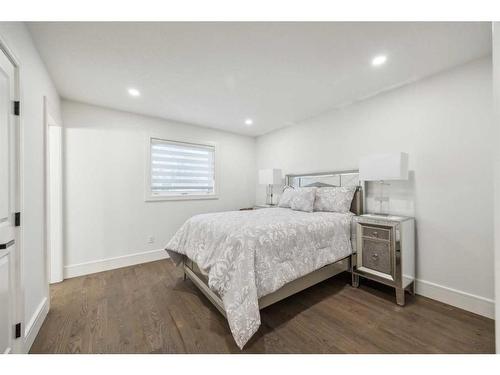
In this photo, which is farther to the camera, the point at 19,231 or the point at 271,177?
the point at 271,177

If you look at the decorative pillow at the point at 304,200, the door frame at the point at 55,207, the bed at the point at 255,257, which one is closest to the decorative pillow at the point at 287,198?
the decorative pillow at the point at 304,200

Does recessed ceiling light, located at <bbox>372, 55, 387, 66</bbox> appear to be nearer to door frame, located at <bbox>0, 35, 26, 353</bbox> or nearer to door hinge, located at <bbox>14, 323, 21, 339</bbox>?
door frame, located at <bbox>0, 35, 26, 353</bbox>

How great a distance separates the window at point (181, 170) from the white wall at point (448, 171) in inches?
113

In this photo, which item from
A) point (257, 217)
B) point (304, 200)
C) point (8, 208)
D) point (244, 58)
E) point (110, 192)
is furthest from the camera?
point (110, 192)

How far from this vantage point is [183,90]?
2592mm

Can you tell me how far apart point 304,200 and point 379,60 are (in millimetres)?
1826

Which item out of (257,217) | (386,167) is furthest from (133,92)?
(386,167)

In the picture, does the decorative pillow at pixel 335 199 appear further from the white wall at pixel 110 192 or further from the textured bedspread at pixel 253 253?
the white wall at pixel 110 192

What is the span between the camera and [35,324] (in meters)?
1.64

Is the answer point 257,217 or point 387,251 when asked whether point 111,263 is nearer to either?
point 257,217

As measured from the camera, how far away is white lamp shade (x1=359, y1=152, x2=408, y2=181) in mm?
2164

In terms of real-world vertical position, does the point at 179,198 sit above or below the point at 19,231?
above

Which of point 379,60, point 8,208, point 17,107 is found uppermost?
point 379,60

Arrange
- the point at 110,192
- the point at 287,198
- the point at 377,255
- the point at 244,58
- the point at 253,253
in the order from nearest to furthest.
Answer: the point at 253,253 < the point at 244,58 < the point at 377,255 < the point at 110,192 < the point at 287,198
